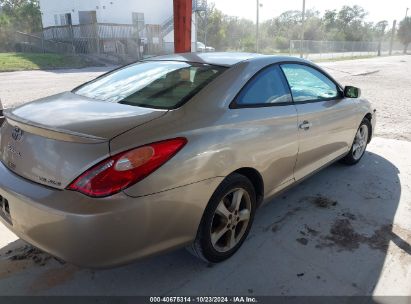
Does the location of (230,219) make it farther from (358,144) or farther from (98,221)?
(358,144)

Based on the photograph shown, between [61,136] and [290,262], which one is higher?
[61,136]

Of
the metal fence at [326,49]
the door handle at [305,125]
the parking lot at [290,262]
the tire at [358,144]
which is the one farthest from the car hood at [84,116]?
the metal fence at [326,49]

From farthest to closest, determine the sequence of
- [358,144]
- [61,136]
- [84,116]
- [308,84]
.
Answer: [358,144] < [308,84] < [84,116] < [61,136]

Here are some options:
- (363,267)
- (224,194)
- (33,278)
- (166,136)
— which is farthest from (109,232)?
(363,267)

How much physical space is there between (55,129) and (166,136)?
0.65 meters

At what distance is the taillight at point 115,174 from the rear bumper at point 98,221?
47mm

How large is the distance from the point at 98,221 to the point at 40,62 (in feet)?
78.1

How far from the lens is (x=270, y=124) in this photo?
9.57 ft

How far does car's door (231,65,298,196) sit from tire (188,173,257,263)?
0.22 metres

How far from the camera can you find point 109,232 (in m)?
2.00

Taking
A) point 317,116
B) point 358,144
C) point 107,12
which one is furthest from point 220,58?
point 107,12

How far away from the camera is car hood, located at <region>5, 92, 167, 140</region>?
2148mm

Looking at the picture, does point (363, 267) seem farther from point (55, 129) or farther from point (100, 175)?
point (55, 129)

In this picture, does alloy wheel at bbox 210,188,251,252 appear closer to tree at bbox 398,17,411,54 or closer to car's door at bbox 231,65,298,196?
car's door at bbox 231,65,298,196
